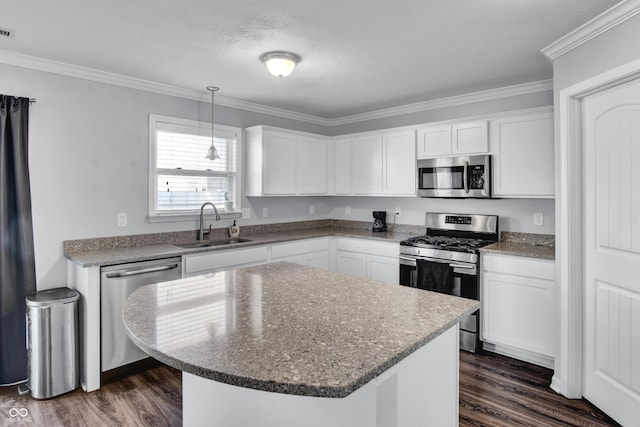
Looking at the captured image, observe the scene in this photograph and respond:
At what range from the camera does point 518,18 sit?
7.48 ft

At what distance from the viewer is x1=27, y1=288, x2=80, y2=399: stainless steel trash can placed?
8.66 feet

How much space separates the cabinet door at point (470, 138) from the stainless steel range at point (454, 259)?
2.36 ft

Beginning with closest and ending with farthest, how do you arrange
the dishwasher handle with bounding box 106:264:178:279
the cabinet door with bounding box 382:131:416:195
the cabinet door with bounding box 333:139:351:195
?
the dishwasher handle with bounding box 106:264:178:279, the cabinet door with bounding box 382:131:416:195, the cabinet door with bounding box 333:139:351:195

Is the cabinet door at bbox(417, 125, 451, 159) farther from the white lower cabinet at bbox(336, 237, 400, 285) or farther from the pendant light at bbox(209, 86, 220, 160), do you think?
the pendant light at bbox(209, 86, 220, 160)

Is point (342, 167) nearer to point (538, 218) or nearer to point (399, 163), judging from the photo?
point (399, 163)

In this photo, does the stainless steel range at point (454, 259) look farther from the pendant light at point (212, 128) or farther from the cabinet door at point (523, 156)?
the pendant light at point (212, 128)

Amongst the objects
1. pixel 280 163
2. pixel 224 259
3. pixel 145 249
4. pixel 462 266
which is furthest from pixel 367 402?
pixel 280 163

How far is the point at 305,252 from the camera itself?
428 centimetres

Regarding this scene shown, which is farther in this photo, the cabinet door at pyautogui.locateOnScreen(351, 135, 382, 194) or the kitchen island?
the cabinet door at pyautogui.locateOnScreen(351, 135, 382, 194)

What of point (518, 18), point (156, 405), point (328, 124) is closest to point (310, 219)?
point (328, 124)

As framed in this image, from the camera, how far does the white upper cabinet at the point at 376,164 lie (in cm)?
420

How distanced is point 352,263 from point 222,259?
1530 mm

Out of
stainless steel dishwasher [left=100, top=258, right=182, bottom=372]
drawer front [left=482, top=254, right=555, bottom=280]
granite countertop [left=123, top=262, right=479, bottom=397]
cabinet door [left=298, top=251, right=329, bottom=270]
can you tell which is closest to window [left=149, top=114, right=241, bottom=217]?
stainless steel dishwasher [left=100, top=258, right=182, bottom=372]

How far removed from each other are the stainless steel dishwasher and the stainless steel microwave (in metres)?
2.74
